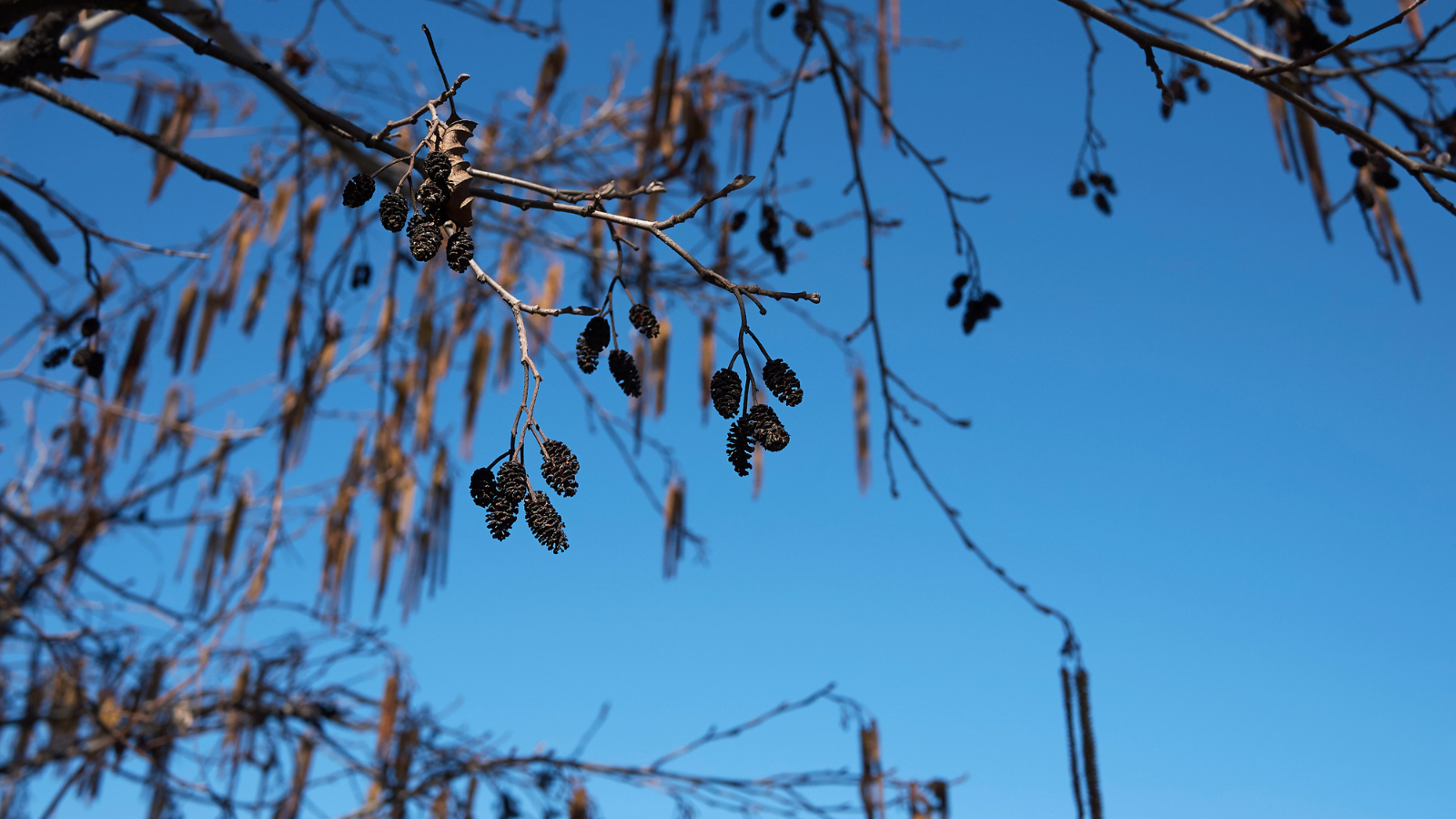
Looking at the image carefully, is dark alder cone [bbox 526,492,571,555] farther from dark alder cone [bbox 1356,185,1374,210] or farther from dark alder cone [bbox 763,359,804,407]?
dark alder cone [bbox 1356,185,1374,210]

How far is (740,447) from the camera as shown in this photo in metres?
0.82

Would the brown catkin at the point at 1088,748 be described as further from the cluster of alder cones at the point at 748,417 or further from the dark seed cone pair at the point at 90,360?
the dark seed cone pair at the point at 90,360

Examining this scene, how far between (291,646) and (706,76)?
2.17m

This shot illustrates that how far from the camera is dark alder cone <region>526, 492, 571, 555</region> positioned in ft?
2.64

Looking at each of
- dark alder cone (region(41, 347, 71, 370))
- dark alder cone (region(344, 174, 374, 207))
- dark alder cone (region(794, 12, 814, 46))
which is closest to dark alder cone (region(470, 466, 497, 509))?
dark alder cone (region(344, 174, 374, 207))

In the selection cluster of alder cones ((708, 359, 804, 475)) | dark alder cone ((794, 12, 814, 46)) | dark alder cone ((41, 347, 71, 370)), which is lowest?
cluster of alder cones ((708, 359, 804, 475))

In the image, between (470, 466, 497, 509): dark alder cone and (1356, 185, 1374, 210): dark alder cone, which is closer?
(470, 466, 497, 509): dark alder cone

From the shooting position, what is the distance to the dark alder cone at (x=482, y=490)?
0.86 metres

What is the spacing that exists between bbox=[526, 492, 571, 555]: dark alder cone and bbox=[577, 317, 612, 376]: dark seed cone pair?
160 millimetres

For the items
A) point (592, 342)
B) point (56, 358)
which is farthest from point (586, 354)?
point (56, 358)

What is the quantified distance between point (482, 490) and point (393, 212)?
0.83 ft

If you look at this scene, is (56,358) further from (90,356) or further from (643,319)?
(643,319)

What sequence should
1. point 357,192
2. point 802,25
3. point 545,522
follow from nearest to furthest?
1. point 545,522
2. point 357,192
3. point 802,25

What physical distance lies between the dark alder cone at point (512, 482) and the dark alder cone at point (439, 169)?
0.23 metres
